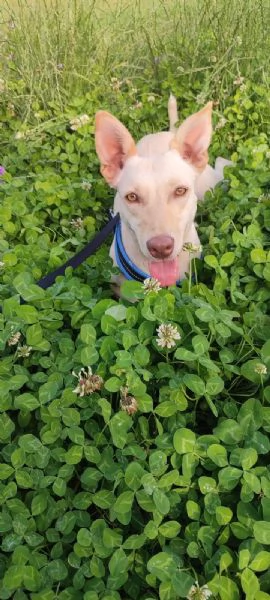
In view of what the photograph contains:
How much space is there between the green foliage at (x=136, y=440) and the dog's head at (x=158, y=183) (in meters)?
0.34

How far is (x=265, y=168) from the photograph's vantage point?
3561 millimetres

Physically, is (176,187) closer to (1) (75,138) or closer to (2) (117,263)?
(2) (117,263)

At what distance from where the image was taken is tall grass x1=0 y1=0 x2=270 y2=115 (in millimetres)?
5176

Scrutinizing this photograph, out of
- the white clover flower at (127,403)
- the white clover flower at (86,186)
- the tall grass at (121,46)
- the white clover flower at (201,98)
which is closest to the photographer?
the white clover flower at (127,403)

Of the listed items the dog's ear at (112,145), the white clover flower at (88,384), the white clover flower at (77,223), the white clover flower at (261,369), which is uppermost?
the dog's ear at (112,145)

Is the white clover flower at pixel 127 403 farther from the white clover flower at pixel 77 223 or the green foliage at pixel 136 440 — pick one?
the white clover flower at pixel 77 223

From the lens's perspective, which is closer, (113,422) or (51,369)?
(113,422)

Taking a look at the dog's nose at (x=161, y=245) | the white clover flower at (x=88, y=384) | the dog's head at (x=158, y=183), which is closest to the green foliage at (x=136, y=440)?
the white clover flower at (x=88, y=384)

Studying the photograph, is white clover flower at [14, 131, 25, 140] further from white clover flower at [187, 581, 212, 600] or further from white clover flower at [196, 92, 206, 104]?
white clover flower at [187, 581, 212, 600]

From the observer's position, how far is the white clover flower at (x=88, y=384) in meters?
1.90

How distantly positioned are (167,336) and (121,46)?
514 centimetres

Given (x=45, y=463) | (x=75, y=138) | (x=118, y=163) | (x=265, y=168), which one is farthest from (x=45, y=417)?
(x=75, y=138)

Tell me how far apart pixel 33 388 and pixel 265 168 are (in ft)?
7.70

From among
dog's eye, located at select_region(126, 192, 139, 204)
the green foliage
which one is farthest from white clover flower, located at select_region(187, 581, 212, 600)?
dog's eye, located at select_region(126, 192, 139, 204)
